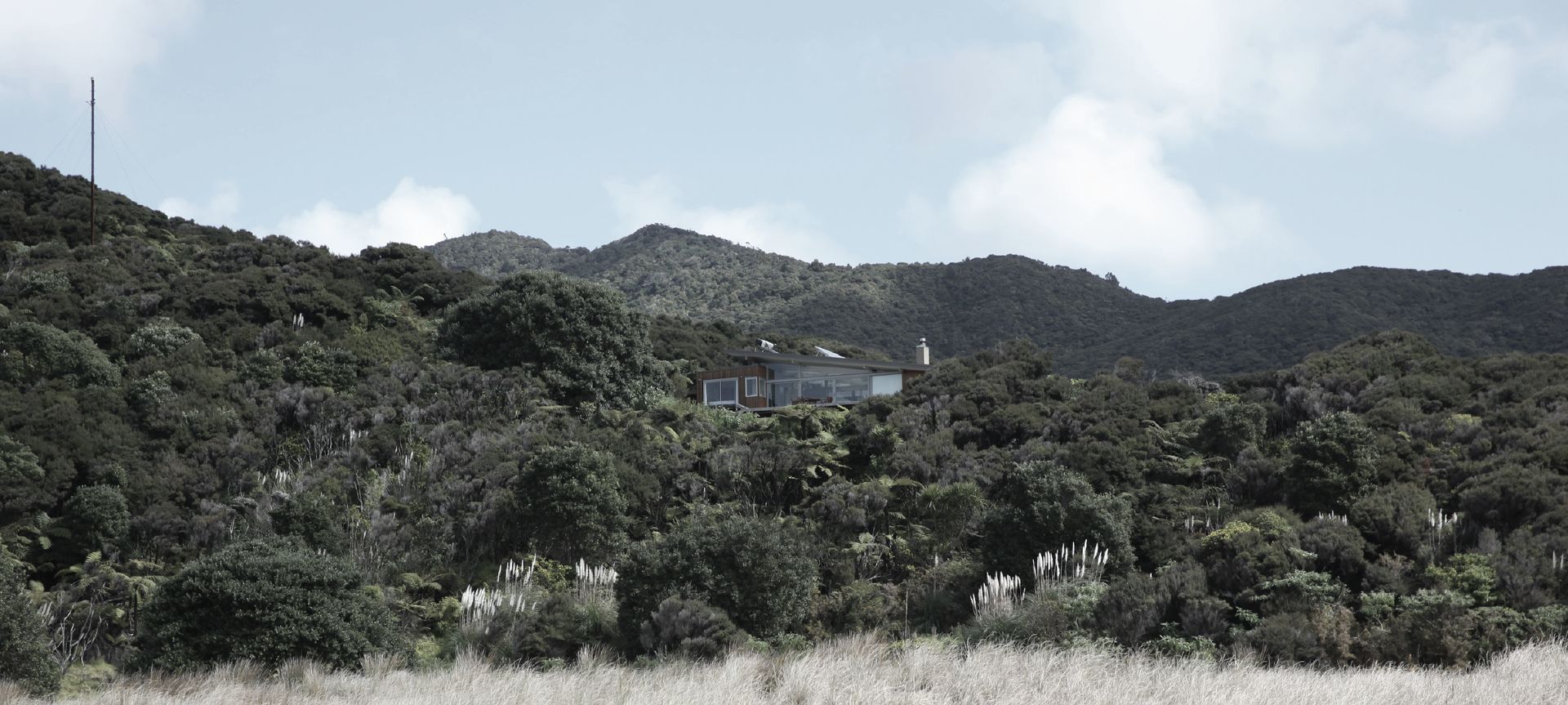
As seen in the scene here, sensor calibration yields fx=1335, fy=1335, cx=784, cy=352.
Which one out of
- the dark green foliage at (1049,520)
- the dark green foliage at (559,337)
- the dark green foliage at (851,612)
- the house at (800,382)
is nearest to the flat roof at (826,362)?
the house at (800,382)

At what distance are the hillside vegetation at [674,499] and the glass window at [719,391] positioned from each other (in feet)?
3.05

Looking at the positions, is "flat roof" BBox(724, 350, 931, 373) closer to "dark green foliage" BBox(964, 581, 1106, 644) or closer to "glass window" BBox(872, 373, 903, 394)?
"glass window" BBox(872, 373, 903, 394)

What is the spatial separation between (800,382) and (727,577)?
20199 millimetres

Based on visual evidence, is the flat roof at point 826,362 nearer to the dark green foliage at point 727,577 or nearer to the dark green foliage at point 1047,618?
the dark green foliage at point 1047,618

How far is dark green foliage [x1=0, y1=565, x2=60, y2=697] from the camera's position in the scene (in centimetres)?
1355

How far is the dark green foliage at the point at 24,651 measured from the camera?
13555 millimetres

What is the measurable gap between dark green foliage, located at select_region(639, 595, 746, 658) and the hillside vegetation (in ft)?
0.14

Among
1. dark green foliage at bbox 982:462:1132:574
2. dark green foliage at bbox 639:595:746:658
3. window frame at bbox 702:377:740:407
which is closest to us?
dark green foliage at bbox 639:595:746:658

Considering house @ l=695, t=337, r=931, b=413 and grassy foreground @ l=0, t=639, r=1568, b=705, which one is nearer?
grassy foreground @ l=0, t=639, r=1568, b=705

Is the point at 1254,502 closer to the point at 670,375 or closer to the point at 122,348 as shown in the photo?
the point at 670,375

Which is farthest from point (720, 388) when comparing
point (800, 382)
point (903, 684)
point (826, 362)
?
point (903, 684)

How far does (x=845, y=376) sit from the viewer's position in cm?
3691

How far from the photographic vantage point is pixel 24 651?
1373 cm

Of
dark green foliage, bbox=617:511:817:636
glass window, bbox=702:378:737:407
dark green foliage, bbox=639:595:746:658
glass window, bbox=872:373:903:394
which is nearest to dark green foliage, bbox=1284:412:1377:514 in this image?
dark green foliage, bbox=617:511:817:636
